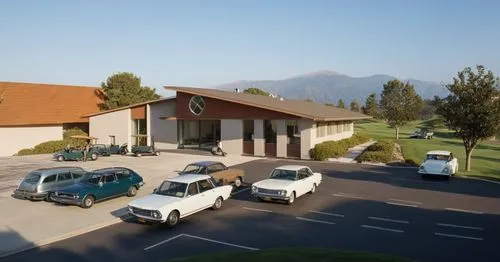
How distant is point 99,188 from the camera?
60.6 feet

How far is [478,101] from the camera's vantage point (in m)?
26.3

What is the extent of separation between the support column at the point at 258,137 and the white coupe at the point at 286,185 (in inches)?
629

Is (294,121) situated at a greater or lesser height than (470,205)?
greater

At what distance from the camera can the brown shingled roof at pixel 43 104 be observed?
43.2 meters

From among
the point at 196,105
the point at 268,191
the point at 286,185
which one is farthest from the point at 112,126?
the point at 286,185

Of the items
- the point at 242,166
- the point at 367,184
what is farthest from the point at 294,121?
the point at 367,184

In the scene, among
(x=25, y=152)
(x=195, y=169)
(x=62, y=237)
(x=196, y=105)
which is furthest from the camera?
(x=25, y=152)

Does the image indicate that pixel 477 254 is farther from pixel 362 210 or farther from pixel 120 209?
pixel 120 209

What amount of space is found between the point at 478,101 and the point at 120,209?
848 inches

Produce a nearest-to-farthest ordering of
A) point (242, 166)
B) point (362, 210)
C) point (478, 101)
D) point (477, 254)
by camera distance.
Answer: point (477, 254), point (362, 210), point (478, 101), point (242, 166)

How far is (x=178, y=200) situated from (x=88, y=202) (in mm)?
4767

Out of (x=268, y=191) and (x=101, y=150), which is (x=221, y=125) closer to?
(x=101, y=150)

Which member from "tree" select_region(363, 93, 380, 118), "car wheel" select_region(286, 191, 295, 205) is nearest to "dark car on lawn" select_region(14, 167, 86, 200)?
"car wheel" select_region(286, 191, 295, 205)

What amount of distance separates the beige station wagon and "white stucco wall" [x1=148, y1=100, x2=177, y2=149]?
21.5m
